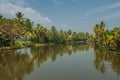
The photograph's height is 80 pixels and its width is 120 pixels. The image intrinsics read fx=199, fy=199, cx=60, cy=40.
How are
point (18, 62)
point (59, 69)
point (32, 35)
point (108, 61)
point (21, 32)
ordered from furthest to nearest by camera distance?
point (32, 35) → point (21, 32) → point (108, 61) → point (18, 62) → point (59, 69)

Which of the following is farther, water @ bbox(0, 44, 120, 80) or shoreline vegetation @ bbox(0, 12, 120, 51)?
shoreline vegetation @ bbox(0, 12, 120, 51)

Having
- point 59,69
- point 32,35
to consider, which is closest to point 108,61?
point 59,69

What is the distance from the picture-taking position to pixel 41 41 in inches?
5162

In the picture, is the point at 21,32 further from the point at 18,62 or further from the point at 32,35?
the point at 18,62

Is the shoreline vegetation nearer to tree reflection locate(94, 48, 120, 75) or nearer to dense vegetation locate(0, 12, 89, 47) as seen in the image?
dense vegetation locate(0, 12, 89, 47)

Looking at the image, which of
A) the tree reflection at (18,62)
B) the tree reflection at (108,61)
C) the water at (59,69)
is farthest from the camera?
the tree reflection at (108,61)

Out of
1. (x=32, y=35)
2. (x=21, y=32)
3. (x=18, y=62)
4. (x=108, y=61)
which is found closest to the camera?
(x=18, y=62)

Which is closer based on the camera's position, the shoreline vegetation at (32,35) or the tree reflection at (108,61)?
the tree reflection at (108,61)

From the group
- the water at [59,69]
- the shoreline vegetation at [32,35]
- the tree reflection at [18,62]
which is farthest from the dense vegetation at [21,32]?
the water at [59,69]

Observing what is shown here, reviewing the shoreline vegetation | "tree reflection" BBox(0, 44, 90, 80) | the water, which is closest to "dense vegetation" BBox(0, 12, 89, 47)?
the shoreline vegetation

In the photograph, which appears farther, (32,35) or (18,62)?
(32,35)

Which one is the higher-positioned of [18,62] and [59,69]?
[18,62]

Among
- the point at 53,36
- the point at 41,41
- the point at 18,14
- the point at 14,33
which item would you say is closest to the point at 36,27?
the point at 41,41

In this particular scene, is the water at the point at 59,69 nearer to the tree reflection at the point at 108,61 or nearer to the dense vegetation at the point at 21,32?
A: the tree reflection at the point at 108,61
